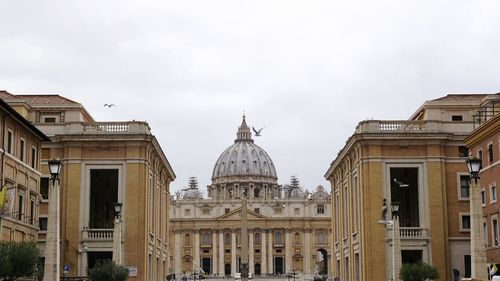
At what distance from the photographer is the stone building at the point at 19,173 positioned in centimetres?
5184

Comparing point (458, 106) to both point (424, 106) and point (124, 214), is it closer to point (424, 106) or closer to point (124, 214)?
point (424, 106)

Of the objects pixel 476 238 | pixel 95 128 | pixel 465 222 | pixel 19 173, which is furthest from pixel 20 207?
pixel 465 222

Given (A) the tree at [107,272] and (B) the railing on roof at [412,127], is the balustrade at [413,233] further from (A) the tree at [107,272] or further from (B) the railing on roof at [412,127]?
(A) the tree at [107,272]

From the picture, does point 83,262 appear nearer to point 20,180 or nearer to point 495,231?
point 20,180

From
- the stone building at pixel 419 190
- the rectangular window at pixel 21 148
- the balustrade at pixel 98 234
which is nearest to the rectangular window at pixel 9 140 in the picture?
the rectangular window at pixel 21 148

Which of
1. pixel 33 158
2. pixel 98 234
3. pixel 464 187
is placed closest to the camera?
pixel 33 158

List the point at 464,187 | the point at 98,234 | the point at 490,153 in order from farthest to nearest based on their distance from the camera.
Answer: the point at 464,187, the point at 98,234, the point at 490,153

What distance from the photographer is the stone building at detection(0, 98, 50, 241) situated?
51.8m

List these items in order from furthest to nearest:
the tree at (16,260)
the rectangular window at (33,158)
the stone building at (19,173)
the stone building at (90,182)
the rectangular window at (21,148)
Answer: the stone building at (90,182), the rectangular window at (33,158), the rectangular window at (21,148), the stone building at (19,173), the tree at (16,260)

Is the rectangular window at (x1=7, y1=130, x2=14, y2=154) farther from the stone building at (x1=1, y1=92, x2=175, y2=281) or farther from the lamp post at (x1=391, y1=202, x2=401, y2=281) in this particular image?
the lamp post at (x1=391, y1=202, x2=401, y2=281)

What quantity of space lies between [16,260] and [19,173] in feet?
48.3

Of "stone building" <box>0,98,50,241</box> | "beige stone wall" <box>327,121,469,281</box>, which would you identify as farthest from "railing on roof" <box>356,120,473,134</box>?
"stone building" <box>0,98,50,241</box>

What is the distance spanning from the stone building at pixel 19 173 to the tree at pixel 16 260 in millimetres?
3670

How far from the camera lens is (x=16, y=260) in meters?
42.7
